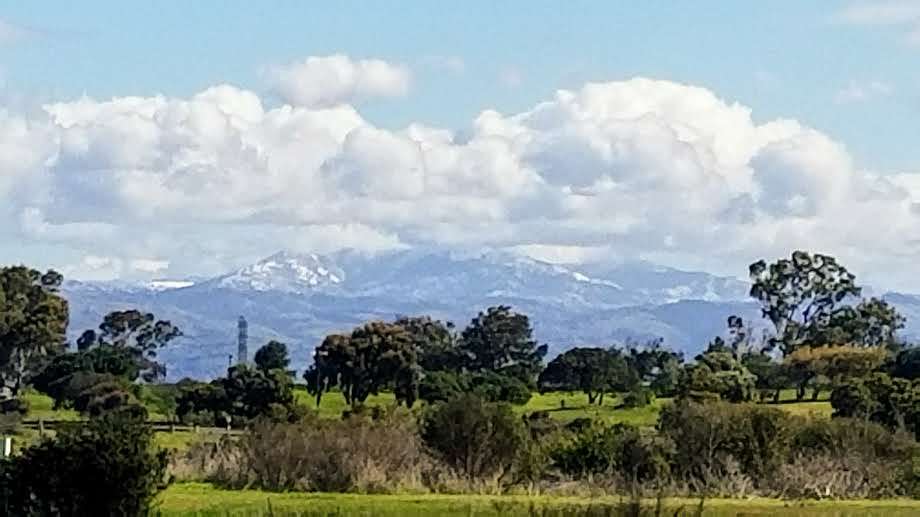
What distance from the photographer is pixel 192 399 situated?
249ft

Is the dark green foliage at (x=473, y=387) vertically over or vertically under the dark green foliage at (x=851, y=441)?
over

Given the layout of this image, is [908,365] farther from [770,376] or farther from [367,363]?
[367,363]

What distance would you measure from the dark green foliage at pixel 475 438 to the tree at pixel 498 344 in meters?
56.0

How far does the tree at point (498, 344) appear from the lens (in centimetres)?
10600

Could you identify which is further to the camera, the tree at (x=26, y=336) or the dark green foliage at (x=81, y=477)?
the tree at (x=26, y=336)

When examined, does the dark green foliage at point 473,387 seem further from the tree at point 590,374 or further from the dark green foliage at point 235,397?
the tree at point 590,374

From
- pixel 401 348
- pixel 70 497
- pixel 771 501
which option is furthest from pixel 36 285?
pixel 70 497

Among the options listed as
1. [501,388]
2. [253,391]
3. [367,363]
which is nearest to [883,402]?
[501,388]

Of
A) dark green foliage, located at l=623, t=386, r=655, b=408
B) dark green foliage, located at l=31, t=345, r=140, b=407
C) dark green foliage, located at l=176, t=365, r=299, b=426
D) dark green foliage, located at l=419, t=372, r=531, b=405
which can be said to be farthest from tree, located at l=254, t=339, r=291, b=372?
dark green foliage, located at l=623, t=386, r=655, b=408

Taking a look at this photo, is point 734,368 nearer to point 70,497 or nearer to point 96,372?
point 96,372

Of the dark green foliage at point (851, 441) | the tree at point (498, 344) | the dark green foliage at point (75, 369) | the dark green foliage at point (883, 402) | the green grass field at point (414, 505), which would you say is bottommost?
the green grass field at point (414, 505)

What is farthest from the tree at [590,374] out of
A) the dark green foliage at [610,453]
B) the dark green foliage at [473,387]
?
the dark green foliage at [610,453]

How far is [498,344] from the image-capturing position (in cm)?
10875

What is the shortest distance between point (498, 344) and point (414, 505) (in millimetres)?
72157
